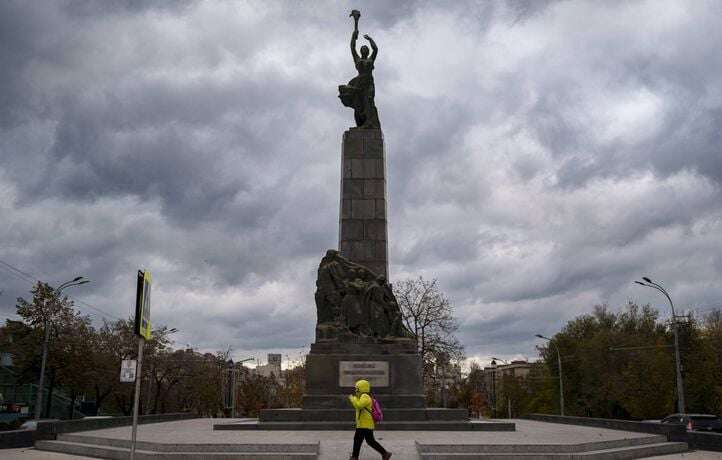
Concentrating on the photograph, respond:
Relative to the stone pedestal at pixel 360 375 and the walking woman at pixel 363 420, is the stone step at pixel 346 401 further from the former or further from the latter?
the walking woman at pixel 363 420

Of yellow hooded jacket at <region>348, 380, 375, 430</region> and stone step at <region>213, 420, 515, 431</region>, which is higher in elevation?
yellow hooded jacket at <region>348, 380, 375, 430</region>

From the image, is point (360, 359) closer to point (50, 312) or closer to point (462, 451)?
point (462, 451)

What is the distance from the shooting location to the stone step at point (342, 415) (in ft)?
57.8

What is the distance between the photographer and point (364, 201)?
21.9 m

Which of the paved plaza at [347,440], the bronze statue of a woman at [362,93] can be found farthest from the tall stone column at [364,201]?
the paved plaza at [347,440]

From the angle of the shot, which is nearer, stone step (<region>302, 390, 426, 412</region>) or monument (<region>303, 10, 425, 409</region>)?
stone step (<region>302, 390, 426, 412</region>)

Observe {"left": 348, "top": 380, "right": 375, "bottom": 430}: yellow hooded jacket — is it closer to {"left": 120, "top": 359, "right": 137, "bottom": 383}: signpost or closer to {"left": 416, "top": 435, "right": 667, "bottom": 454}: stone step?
{"left": 416, "top": 435, "right": 667, "bottom": 454}: stone step

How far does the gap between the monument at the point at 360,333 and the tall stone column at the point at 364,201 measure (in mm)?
32

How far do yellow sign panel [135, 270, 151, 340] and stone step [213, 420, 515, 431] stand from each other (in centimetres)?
845

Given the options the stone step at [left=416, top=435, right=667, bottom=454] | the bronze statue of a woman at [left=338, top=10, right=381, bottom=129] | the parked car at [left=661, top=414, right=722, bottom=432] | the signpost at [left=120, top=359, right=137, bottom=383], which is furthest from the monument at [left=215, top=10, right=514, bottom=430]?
the parked car at [left=661, top=414, right=722, bottom=432]

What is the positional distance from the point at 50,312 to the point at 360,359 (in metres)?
22.3

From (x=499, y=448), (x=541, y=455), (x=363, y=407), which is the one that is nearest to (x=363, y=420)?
(x=363, y=407)

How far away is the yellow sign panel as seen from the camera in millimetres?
8992

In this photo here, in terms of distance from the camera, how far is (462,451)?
11773 mm
